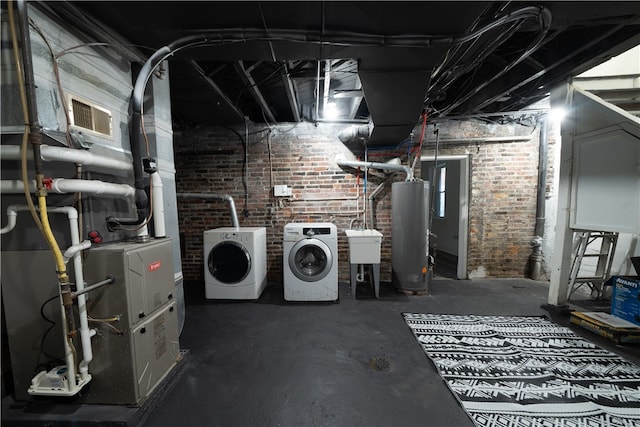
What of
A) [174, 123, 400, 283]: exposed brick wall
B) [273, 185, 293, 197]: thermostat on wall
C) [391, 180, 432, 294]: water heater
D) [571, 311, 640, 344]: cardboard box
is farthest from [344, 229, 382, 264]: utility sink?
[571, 311, 640, 344]: cardboard box

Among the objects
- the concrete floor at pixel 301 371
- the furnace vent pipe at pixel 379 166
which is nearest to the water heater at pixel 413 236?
the furnace vent pipe at pixel 379 166

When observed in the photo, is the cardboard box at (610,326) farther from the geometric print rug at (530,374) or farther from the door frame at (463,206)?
the door frame at (463,206)

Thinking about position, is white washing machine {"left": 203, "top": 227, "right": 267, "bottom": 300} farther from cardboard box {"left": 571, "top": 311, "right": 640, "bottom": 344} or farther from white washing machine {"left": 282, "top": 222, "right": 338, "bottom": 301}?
cardboard box {"left": 571, "top": 311, "right": 640, "bottom": 344}

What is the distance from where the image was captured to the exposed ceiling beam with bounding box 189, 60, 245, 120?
6.43 ft

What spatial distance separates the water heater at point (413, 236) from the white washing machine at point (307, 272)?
38.5 inches

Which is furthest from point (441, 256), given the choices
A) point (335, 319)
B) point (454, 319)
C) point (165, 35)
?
point (165, 35)

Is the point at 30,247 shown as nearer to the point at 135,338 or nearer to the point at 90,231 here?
the point at 90,231

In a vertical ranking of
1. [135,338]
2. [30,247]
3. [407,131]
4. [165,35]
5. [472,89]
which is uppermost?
[472,89]

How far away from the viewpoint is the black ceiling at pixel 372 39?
4.17 feet

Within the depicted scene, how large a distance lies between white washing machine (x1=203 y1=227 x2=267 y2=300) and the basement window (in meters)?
1.52

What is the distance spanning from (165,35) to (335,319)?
2737 mm

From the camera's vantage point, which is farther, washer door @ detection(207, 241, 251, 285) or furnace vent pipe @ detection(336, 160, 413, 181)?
furnace vent pipe @ detection(336, 160, 413, 181)

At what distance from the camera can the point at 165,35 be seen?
1.45m

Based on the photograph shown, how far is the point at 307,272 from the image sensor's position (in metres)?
2.83
